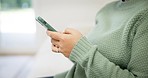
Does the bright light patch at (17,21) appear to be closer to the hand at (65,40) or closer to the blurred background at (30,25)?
the blurred background at (30,25)

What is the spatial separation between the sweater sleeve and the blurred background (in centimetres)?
78

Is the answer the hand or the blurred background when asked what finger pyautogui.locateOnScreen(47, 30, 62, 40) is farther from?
the blurred background

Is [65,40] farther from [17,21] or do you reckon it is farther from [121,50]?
[17,21]

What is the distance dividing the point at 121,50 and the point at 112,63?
0.05m

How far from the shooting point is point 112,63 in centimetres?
70

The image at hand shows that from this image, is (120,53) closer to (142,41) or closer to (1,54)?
(142,41)

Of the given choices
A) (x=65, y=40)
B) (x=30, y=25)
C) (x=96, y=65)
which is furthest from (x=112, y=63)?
(x=30, y=25)

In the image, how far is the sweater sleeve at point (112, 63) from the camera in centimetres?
66

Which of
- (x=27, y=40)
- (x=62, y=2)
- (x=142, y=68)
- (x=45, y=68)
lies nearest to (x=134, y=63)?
(x=142, y=68)

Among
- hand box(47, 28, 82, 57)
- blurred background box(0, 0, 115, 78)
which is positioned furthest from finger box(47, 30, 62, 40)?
blurred background box(0, 0, 115, 78)

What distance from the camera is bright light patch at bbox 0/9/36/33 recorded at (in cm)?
243

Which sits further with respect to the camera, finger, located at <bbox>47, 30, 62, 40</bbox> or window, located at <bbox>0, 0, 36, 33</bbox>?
window, located at <bbox>0, 0, 36, 33</bbox>

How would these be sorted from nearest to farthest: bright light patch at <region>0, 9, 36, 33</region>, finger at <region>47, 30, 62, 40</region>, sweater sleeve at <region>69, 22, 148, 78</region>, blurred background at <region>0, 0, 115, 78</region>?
sweater sleeve at <region>69, 22, 148, 78</region> → finger at <region>47, 30, 62, 40</region> → blurred background at <region>0, 0, 115, 78</region> → bright light patch at <region>0, 9, 36, 33</region>

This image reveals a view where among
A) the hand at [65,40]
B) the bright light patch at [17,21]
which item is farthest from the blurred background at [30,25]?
the hand at [65,40]
